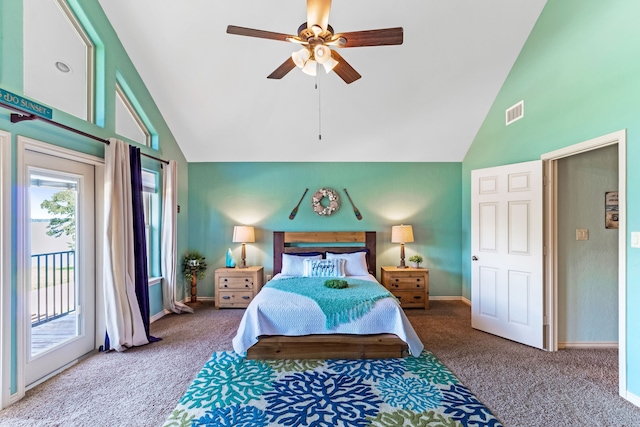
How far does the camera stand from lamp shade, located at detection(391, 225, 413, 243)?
192 inches

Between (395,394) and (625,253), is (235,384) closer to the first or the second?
(395,394)

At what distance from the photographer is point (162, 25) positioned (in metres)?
3.37

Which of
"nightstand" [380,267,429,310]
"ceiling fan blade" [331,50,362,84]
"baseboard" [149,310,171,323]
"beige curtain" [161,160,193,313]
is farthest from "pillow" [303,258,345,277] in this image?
"ceiling fan blade" [331,50,362,84]

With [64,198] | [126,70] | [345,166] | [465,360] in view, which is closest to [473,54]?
[345,166]

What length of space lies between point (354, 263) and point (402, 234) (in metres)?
0.97

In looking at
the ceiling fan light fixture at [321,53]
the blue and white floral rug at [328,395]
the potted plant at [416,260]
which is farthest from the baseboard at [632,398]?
the ceiling fan light fixture at [321,53]

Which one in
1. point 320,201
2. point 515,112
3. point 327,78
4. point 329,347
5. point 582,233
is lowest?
point 329,347

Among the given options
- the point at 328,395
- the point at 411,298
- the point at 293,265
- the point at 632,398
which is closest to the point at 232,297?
the point at 293,265

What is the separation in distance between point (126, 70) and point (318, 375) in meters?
4.12

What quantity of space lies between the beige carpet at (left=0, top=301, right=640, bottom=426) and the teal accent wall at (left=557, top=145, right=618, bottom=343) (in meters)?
0.27

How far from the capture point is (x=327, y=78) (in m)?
3.91

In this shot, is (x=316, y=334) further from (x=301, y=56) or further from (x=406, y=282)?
(x=301, y=56)

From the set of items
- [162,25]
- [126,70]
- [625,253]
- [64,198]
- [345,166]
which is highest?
[162,25]

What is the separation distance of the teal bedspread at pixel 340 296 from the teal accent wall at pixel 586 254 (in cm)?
201
